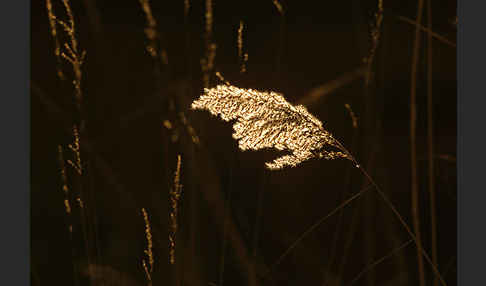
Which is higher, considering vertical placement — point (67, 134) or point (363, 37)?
point (363, 37)

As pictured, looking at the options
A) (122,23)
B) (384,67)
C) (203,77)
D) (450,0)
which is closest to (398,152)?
(384,67)

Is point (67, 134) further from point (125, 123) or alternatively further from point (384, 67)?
point (384, 67)

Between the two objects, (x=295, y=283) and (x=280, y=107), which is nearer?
(x=280, y=107)

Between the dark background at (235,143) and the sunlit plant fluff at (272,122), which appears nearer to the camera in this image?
the sunlit plant fluff at (272,122)

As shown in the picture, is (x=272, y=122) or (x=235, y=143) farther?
(x=235, y=143)
